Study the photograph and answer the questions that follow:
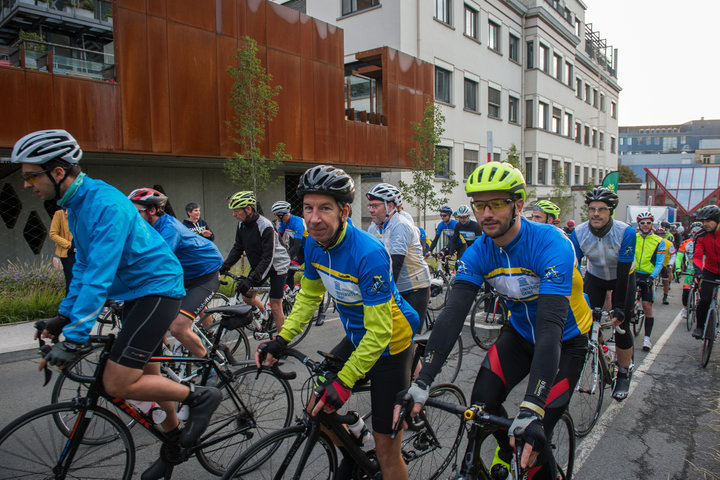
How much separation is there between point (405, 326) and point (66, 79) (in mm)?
10660

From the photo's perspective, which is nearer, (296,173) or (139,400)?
(139,400)

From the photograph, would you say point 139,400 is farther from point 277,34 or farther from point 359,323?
point 277,34

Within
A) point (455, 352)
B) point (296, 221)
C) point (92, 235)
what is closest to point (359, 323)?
point (92, 235)

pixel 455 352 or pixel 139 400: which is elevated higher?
pixel 139 400

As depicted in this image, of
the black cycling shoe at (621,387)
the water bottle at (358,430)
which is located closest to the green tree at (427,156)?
the black cycling shoe at (621,387)

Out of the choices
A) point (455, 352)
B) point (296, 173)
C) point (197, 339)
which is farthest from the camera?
point (296, 173)

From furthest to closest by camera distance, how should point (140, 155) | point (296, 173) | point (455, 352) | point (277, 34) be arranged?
point (296, 173)
point (277, 34)
point (140, 155)
point (455, 352)

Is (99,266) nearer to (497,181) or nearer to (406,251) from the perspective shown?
(497,181)

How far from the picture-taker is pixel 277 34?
14359mm

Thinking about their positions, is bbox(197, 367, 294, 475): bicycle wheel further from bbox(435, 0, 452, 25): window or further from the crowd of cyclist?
bbox(435, 0, 452, 25): window

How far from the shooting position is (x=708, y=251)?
6855mm

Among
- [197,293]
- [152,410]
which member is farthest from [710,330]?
[152,410]

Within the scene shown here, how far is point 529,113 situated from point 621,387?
28812 mm

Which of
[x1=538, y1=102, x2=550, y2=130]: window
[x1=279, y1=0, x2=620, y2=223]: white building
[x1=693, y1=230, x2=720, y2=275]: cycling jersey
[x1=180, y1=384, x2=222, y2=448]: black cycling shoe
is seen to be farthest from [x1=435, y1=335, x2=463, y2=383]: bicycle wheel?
[x1=538, y1=102, x2=550, y2=130]: window
